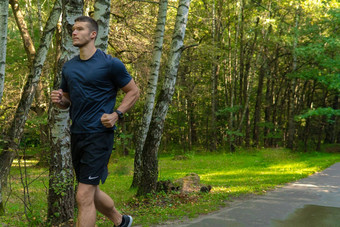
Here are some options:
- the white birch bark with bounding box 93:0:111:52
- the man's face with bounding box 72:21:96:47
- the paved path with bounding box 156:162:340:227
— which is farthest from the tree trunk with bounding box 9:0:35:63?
the man's face with bounding box 72:21:96:47

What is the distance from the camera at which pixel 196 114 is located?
34188 mm

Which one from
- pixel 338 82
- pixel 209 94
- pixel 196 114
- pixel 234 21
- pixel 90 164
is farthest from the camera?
pixel 196 114

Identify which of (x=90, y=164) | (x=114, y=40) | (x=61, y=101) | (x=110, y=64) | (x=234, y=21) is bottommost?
(x=90, y=164)

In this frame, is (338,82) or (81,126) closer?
(81,126)

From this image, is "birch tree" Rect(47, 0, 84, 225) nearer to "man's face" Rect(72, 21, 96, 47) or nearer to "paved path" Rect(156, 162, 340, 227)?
"man's face" Rect(72, 21, 96, 47)

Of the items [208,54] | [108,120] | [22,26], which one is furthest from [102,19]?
[208,54]

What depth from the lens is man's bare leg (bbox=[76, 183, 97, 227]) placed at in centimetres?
362

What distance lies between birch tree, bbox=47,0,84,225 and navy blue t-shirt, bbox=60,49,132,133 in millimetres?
1361

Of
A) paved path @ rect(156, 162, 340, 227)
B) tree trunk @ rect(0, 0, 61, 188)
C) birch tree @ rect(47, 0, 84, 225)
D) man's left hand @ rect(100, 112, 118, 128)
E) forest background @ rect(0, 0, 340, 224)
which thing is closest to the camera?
man's left hand @ rect(100, 112, 118, 128)

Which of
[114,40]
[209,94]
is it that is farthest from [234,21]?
[114,40]

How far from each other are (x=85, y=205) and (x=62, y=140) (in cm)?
164

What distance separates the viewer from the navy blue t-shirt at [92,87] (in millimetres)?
3615

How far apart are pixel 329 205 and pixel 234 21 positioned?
72.0ft

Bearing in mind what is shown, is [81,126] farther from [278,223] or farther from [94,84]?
[278,223]
